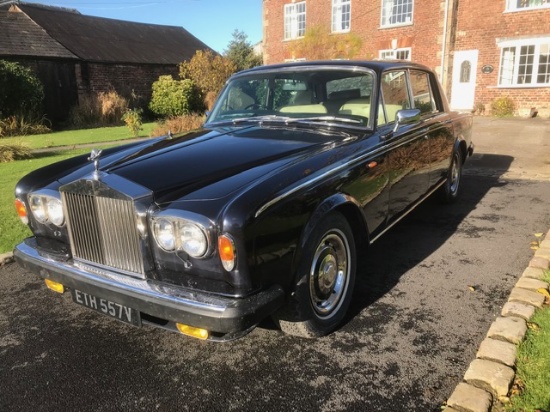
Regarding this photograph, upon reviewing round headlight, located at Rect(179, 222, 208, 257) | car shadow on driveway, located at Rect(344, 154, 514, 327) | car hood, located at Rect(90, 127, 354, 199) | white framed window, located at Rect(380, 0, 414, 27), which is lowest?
car shadow on driveway, located at Rect(344, 154, 514, 327)

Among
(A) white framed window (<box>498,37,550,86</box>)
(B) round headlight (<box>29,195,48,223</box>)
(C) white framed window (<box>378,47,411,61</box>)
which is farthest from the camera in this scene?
(C) white framed window (<box>378,47,411,61</box>)

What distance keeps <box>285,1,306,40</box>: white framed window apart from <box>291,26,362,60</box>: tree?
1.03 metres

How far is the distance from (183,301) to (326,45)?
21787 mm

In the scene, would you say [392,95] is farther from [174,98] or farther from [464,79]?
[174,98]

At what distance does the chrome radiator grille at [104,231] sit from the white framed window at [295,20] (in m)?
23.0

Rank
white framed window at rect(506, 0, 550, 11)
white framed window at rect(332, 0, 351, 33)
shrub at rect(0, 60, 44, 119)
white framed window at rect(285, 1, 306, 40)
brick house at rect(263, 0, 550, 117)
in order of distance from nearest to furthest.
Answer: shrub at rect(0, 60, 44, 119), white framed window at rect(506, 0, 550, 11), brick house at rect(263, 0, 550, 117), white framed window at rect(332, 0, 351, 33), white framed window at rect(285, 1, 306, 40)

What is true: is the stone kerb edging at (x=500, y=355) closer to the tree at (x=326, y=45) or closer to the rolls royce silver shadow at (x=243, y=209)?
the rolls royce silver shadow at (x=243, y=209)

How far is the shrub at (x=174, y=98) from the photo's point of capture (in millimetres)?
20422

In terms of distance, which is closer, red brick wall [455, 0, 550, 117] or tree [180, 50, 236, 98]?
red brick wall [455, 0, 550, 117]

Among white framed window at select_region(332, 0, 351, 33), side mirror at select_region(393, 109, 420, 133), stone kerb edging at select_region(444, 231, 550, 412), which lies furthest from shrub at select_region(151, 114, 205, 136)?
white framed window at select_region(332, 0, 351, 33)

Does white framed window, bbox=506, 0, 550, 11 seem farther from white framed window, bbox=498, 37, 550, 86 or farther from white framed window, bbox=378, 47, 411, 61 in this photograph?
white framed window, bbox=378, 47, 411, 61

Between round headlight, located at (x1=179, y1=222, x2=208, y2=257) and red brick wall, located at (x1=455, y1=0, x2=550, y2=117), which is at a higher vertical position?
red brick wall, located at (x1=455, y1=0, x2=550, y2=117)

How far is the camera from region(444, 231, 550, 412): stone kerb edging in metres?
Result: 2.27

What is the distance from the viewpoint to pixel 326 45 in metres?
22.1
